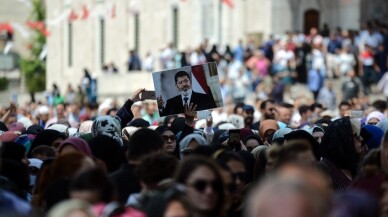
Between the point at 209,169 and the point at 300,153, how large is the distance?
1.36 metres

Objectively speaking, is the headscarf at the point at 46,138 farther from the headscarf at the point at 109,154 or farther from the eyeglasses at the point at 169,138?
the headscarf at the point at 109,154

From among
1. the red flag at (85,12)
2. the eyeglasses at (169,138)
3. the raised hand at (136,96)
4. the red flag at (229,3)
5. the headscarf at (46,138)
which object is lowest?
the eyeglasses at (169,138)

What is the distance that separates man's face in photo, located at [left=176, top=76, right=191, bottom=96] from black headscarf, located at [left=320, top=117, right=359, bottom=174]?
3157mm

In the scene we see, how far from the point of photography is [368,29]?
38.7 meters

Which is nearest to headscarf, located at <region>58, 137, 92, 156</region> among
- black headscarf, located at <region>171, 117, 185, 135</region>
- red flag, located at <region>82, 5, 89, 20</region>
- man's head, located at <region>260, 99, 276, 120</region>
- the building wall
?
black headscarf, located at <region>171, 117, 185, 135</region>

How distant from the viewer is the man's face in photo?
16.1m

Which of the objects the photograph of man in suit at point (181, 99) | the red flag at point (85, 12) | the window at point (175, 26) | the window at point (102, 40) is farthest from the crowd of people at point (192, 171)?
the red flag at point (85, 12)

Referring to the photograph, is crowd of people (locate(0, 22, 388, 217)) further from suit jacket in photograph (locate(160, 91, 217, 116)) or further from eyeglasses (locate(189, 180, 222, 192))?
suit jacket in photograph (locate(160, 91, 217, 116))

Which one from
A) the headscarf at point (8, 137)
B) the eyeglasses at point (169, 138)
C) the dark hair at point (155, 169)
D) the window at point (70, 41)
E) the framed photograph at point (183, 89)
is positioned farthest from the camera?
the window at point (70, 41)

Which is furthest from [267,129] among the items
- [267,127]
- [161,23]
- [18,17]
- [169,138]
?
[18,17]

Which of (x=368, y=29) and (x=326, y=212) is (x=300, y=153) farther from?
(x=368, y=29)

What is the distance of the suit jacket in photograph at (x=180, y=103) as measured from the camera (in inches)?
634

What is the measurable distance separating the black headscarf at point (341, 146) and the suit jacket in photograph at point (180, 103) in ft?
10.3

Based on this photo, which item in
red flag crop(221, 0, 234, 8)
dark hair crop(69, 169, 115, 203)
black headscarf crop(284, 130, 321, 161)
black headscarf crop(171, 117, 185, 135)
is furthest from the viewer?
red flag crop(221, 0, 234, 8)
